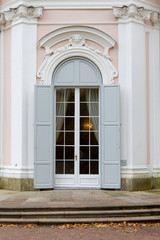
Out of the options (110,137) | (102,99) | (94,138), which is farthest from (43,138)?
(102,99)

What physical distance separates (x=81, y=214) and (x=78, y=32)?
5208mm

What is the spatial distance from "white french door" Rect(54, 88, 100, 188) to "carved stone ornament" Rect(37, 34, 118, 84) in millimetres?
614

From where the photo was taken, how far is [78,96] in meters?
9.63

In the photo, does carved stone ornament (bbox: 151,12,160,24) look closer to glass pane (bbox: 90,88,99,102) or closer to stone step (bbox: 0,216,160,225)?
glass pane (bbox: 90,88,99,102)

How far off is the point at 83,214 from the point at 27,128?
3451mm

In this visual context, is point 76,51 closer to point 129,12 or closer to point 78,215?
point 129,12

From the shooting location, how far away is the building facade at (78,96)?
9.33 m

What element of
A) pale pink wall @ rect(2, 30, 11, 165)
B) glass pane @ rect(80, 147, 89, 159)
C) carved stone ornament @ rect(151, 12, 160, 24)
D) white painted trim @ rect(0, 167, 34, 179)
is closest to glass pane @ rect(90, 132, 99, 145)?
glass pane @ rect(80, 147, 89, 159)

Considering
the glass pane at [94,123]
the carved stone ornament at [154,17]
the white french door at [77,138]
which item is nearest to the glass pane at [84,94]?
the white french door at [77,138]

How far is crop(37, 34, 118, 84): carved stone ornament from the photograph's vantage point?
9.54 m

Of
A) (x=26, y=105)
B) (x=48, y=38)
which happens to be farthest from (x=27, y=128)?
(x=48, y=38)

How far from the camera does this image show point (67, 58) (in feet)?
31.8

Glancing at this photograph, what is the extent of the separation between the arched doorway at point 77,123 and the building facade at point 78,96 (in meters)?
0.03

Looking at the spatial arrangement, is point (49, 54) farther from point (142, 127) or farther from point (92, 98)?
point (142, 127)
